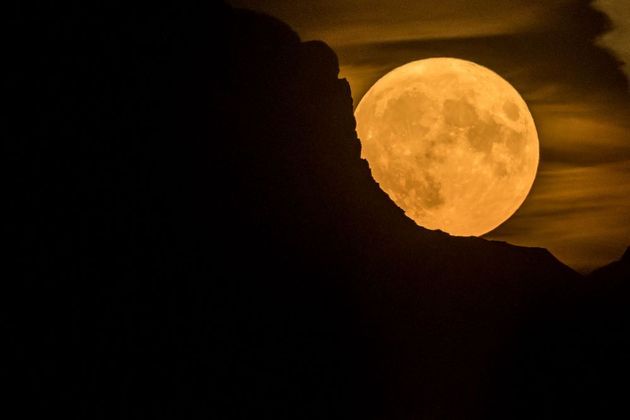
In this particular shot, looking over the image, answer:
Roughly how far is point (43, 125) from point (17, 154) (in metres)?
0.13

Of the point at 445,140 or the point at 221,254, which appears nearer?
the point at 221,254

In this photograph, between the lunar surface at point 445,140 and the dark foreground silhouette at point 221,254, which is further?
the lunar surface at point 445,140

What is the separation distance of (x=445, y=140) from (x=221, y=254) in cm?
108

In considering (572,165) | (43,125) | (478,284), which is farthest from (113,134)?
(572,165)

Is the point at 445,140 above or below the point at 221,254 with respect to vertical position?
above

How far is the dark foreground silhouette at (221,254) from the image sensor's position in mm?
2447

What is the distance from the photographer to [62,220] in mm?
2477

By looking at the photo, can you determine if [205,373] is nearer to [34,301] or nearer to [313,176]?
[34,301]

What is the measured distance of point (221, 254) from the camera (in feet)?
8.96

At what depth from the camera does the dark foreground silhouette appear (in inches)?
96.3

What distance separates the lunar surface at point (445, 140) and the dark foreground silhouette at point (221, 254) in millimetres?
199

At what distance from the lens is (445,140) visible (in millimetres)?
3186

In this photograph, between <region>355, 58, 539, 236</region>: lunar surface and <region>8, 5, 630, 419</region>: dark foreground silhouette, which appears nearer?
<region>8, 5, 630, 419</region>: dark foreground silhouette

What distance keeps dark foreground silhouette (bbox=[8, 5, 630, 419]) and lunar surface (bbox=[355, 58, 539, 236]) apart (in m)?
0.20
